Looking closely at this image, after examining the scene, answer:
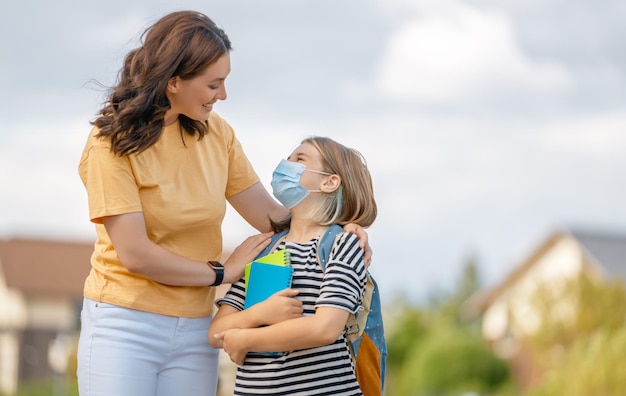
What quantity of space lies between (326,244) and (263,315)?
32cm

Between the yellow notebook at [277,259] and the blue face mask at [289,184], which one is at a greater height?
the blue face mask at [289,184]

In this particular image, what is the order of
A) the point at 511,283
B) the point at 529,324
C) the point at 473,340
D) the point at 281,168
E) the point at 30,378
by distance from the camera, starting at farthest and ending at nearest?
the point at 30,378 → the point at 511,283 → the point at 473,340 → the point at 529,324 → the point at 281,168

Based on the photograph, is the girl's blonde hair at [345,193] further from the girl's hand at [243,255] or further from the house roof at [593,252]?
the house roof at [593,252]

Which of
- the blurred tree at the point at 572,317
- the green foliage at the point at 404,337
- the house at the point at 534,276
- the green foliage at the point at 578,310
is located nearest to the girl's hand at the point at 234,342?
the blurred tree at the point at 572,317

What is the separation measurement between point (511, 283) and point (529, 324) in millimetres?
9617

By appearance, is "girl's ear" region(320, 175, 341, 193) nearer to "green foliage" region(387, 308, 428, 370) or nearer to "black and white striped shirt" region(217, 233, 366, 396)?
"black and white striped shirt" region(217, 233, 366, 396)

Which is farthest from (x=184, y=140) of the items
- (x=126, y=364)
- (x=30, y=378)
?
(x=30, y=378)

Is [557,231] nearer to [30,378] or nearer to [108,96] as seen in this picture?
[30,378]

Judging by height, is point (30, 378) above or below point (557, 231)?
below

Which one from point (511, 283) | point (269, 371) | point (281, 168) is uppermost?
point (511, 283)

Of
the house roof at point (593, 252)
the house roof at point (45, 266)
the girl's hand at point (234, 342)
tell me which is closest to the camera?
the girl's hand at point (234, 342)

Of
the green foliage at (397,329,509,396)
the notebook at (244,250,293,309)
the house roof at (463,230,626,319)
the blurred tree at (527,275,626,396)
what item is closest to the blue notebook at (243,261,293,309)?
the notebook at (244,250,293,309)

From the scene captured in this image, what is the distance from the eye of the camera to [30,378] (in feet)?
129

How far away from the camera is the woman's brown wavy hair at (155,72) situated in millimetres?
3639
